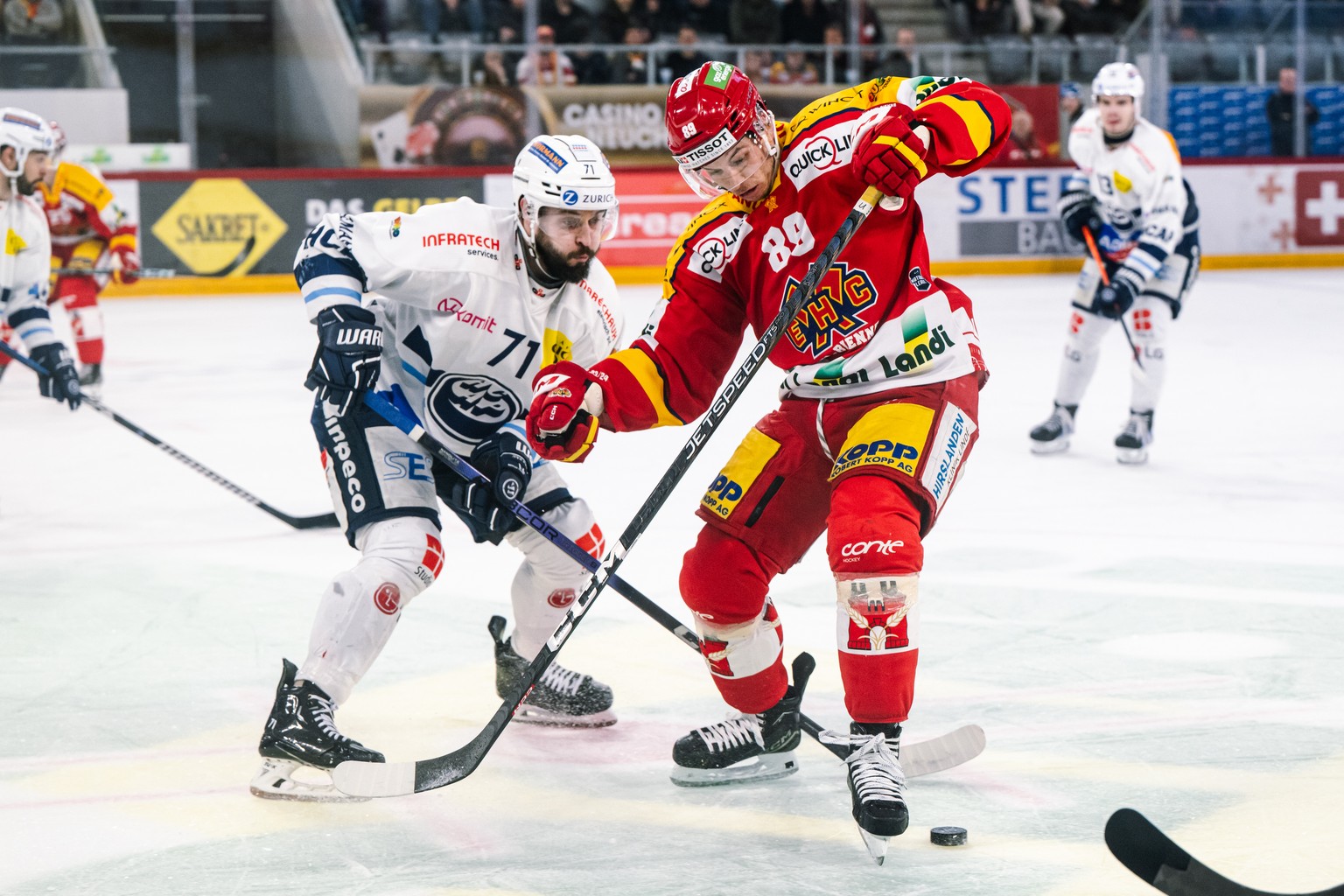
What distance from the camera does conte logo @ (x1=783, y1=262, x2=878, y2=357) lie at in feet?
8.75

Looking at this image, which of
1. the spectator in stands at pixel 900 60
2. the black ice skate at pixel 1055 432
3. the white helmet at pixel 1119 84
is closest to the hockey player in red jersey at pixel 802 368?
the black ice skate at pixel 1055 432

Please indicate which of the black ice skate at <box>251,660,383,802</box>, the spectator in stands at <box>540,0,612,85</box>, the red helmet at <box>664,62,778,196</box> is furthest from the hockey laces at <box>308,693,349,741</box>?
the spectator in stands at <box>540,0,612,85</box>

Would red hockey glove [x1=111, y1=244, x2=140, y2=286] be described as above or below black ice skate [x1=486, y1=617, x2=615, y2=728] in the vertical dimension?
above

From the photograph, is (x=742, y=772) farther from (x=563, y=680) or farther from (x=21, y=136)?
(x=21, y=136)

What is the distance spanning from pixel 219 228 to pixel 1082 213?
6674 mm

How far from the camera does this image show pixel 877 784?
95.9 inches

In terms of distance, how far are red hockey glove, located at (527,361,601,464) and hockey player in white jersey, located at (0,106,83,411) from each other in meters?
2.86

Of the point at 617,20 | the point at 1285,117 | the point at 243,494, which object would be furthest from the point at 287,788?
the point at 1285,117

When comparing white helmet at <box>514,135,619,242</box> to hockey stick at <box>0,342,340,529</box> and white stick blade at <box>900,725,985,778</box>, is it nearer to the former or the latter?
white stick blade at <box>900,725,985,778</box>

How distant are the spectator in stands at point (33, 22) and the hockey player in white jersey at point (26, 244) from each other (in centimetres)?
575

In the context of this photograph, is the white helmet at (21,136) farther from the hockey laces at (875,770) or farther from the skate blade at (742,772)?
the hockey laces at (875,770)

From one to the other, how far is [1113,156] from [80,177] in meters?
4.86

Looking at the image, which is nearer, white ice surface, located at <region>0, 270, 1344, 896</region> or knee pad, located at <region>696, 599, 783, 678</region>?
white ice surface, located at <region>0, 270, 1344, 896</region>

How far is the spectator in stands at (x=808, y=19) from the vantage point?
39.9ft
